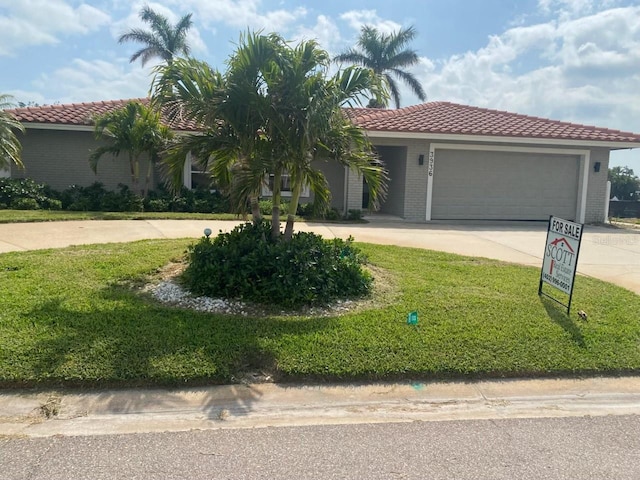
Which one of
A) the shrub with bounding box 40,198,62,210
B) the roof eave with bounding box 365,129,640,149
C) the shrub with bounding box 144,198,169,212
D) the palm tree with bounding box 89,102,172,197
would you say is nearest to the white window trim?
the roof eave with bounding box 365,129,640,149

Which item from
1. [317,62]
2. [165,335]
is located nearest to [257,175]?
[317,62]

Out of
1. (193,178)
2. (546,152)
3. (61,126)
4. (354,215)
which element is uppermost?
(61,126)

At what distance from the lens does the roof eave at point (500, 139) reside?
50.8 ft

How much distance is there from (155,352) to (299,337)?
134 centimetres

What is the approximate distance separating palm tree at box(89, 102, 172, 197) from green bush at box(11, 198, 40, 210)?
197 cm

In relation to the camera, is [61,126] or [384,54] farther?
[384,54]

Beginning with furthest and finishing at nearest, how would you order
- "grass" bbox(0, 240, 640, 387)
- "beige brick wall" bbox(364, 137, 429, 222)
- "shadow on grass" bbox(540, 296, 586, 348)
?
"beige brick wall" bbox(364, 137, 429, 222) < "shadow on grass" bbox(540, 296, 586, 348) < "grass" bbox(0, 240, 640, 387)

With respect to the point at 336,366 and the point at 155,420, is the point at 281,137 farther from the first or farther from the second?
the point at 155,420

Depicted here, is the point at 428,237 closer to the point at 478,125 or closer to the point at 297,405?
the point at 478,125

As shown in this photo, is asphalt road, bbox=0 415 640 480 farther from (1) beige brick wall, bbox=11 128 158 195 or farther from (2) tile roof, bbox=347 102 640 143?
(1) beige brick wall, bbox=11 128 158 195

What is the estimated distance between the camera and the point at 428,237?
12.3m

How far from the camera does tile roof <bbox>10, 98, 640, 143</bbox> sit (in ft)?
51.5

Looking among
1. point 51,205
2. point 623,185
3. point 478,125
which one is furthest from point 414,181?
point 623,185

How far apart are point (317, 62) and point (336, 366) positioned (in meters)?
3.74
